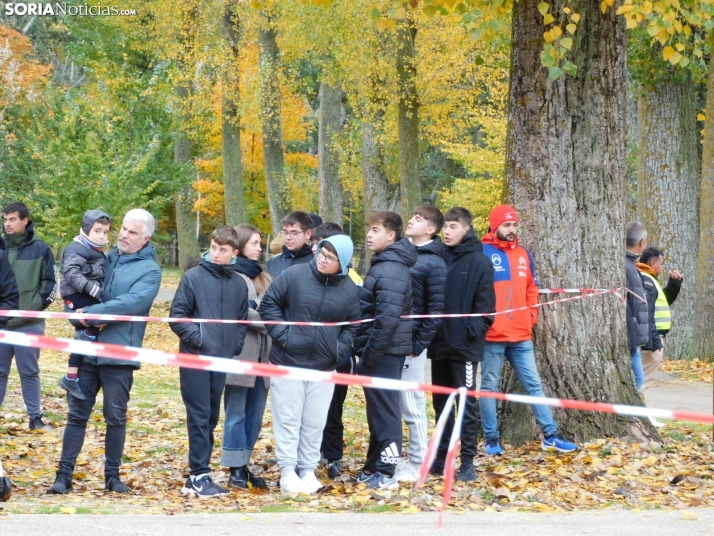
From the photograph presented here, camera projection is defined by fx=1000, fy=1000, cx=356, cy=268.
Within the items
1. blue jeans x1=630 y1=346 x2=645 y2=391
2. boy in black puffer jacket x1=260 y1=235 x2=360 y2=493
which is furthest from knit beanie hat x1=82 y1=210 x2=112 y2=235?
blue jeans x1=630 y1=346 x2=645 y2=391

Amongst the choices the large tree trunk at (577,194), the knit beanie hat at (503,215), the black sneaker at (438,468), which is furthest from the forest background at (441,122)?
the black sneaker at (438,468)

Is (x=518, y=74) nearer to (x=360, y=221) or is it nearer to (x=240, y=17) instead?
(x=240, y=17)

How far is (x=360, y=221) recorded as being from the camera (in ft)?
183

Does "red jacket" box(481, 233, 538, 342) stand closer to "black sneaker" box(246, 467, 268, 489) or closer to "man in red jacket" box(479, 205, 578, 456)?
"man in red jacket" box(479, 205, 578, 456)

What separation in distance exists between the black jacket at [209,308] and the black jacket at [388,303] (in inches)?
37.6

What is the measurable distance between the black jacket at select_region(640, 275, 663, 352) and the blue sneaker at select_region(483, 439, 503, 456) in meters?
2.53

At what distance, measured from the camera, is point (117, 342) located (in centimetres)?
705

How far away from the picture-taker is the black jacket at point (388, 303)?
7324mm

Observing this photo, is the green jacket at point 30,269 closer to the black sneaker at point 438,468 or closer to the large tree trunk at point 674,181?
the black sneaker at point 438,468

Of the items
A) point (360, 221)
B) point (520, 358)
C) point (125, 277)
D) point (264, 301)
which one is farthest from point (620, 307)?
point (360, 221)

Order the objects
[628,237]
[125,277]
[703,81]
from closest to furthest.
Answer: [125,277] → [628,237] → [703,81]

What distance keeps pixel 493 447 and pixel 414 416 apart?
3.39 feet

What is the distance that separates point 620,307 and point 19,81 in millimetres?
30303

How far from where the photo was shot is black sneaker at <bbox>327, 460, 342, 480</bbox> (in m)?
8.03
